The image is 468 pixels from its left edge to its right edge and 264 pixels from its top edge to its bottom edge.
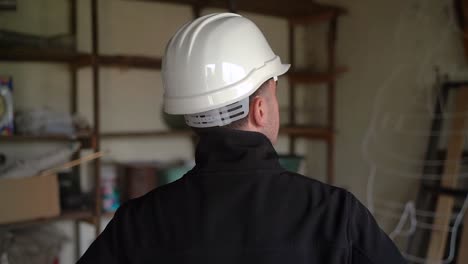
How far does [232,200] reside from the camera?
0.94 metres

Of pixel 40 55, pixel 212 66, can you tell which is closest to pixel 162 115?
pixel 40 55

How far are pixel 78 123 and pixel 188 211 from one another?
1.93m

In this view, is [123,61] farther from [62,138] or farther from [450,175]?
[450,175]

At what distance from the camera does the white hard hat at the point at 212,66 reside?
104 centimetres

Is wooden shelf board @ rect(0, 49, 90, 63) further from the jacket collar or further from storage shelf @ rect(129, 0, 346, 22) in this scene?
the jacket collar

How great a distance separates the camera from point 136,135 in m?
2.90

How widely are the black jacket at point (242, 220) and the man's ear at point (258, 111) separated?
0.13 ft

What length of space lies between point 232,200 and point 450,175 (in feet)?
6.87

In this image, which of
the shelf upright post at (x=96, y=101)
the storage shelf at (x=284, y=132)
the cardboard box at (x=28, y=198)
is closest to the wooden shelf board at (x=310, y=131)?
the storage shelf at (x=284, y=132)

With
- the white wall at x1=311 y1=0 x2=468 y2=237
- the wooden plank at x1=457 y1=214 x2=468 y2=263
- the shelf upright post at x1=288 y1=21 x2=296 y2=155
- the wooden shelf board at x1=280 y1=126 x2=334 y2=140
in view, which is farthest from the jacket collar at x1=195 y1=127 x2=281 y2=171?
the shelf upright post at x1=288 y1=21 x2=296 y2=155

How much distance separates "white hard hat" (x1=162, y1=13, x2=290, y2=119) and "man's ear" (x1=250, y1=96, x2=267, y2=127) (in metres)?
0.02

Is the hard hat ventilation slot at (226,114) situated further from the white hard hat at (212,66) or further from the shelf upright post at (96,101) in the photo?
the shelf upright post at (96,101)

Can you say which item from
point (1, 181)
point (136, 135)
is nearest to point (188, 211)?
point (1, 181)

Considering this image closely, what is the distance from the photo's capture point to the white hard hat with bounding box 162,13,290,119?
1.04 meters
